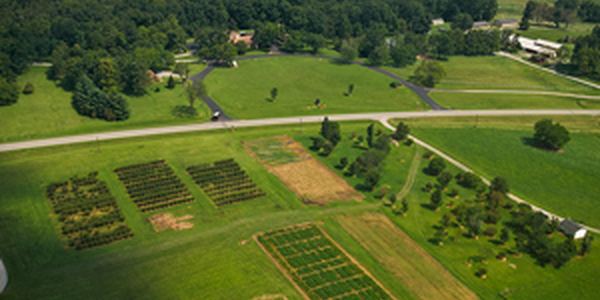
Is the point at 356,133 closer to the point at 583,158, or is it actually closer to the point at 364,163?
the point at 364,163

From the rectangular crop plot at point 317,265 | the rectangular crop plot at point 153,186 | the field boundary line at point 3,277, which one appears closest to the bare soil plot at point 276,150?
the rectangular crop plot at point 153,186

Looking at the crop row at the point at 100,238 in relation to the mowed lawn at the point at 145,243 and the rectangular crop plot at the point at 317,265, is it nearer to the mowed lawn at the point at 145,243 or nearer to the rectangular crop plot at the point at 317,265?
the mowed lawn at the point at 145,243

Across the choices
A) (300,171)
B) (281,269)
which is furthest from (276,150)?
(281,269)

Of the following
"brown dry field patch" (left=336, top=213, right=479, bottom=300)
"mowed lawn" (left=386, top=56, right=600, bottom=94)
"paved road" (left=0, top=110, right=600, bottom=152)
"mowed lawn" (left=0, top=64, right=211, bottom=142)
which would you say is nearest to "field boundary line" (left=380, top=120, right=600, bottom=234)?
"paved road" (left=0, top=110, right=600, bottom=152)

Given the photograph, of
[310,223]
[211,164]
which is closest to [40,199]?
[211,164]

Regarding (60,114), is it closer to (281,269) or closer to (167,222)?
(167,222)

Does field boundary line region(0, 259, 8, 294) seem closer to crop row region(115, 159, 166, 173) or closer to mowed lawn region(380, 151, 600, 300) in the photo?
crop row region(115, 159, 166, 173)

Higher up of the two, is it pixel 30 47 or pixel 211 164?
pixel 30 47
